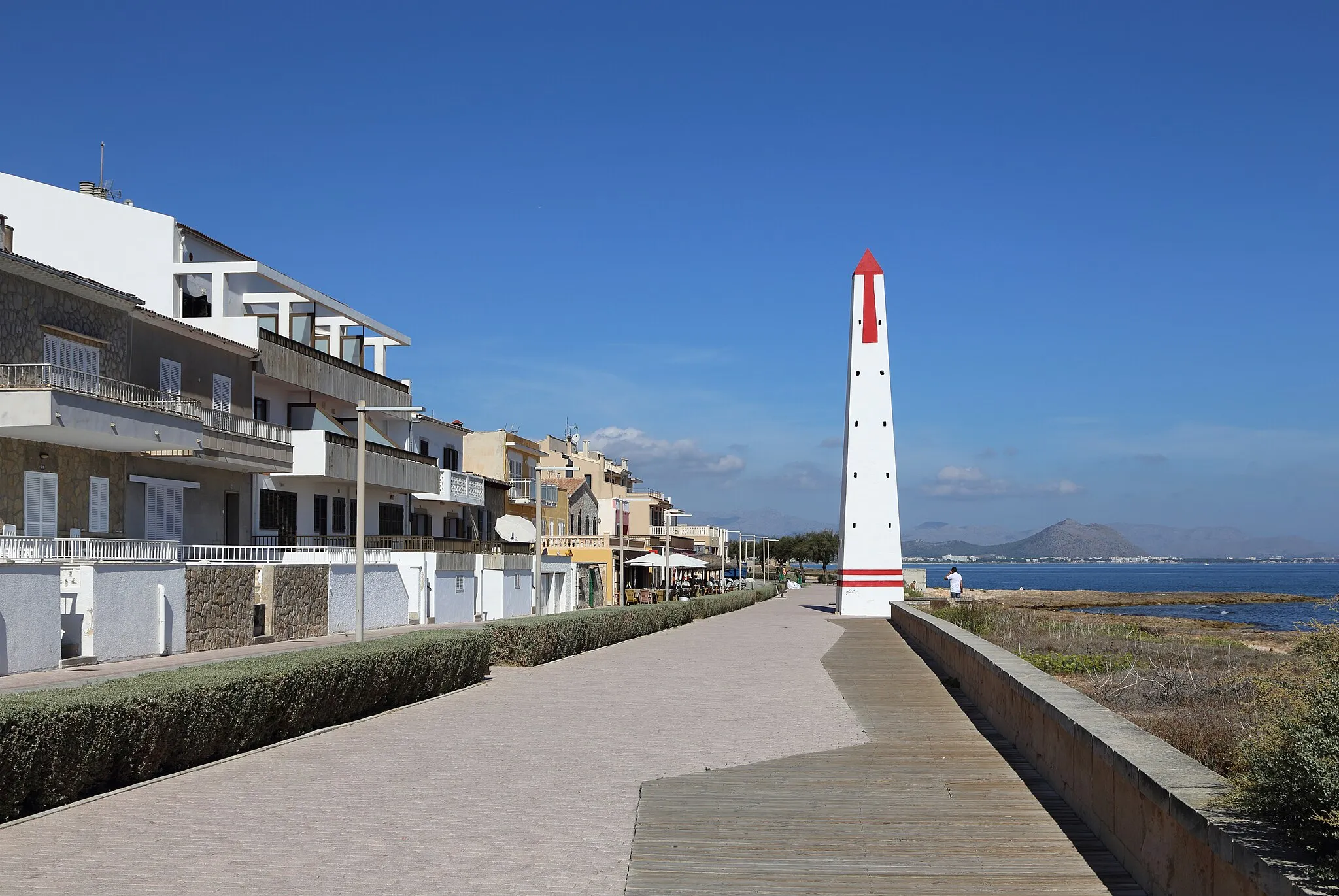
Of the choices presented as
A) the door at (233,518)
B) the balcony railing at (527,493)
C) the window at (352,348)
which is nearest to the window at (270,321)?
the window at (352,348)

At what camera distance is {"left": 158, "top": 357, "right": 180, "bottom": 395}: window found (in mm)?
27719

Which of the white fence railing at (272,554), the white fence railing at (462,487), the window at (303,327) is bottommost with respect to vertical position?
the white fence railing at (272,554)

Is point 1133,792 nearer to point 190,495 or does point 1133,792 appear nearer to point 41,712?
point 41,712

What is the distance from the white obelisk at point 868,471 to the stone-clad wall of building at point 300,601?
1979 cm

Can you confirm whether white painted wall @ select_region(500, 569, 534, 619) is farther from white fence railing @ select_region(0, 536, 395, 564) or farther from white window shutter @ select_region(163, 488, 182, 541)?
white window shutter @ select_region(163, 488, 182, 541)

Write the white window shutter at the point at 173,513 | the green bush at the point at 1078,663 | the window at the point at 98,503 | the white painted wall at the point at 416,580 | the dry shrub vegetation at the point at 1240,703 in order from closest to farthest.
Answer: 1. the dry shrub vegetation at the point at 1240,703
2. the green bush at the point at 1078,663
3. the window at the point at 98,503
4. the white window shutter at the point at 173,513
5. the white painted wall at the point at 416,580

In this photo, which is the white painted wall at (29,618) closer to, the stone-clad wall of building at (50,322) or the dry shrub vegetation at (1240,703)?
the stone-clad wall of building at (50,322)

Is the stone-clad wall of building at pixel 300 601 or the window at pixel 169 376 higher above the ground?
the window at pixel 169 376

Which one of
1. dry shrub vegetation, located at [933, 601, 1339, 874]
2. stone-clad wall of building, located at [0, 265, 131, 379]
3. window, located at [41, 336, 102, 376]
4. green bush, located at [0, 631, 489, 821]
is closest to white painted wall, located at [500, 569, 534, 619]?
stone-clad wall of building, located at [0, 265, 131, 379]

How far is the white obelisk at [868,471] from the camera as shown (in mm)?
41438

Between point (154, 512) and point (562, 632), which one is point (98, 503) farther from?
point (562, 632)

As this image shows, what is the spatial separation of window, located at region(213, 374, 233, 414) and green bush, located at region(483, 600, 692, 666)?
35.3ft

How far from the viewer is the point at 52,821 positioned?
8.02 metres

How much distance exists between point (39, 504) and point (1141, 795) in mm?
21686
